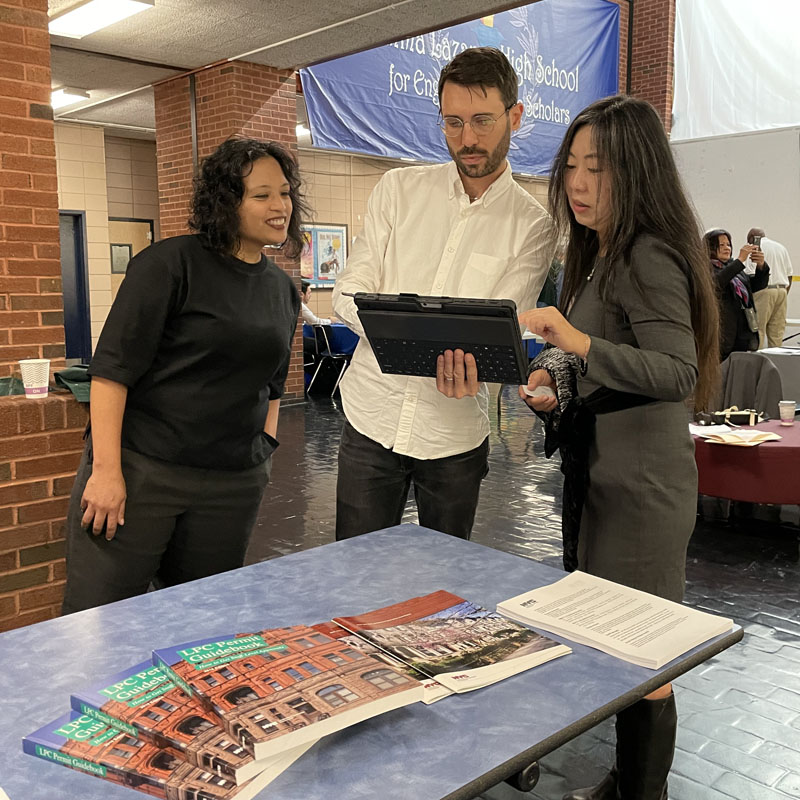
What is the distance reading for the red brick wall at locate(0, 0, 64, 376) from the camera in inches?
122

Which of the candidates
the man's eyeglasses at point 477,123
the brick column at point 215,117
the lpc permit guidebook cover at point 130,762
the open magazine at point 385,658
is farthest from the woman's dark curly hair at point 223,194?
the brick column at point 215,117

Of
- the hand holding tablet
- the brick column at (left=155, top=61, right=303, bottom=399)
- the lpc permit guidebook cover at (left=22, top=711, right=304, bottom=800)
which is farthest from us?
the brick column at (left=155, top=61, right=303, bottom=399)

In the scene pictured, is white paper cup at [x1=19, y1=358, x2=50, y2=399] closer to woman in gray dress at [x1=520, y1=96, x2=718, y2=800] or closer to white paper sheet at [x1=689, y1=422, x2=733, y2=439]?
woman in gray dress at [x1=520, y1=96, x2=718, y2=800]

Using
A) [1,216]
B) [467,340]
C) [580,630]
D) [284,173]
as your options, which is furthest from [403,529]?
[1,216]

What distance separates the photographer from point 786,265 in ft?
→ 33.3

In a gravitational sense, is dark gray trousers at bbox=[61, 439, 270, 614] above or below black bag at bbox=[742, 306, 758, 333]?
below

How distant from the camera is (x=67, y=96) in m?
8.70

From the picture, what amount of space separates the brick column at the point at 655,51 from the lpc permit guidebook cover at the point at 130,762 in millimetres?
12762

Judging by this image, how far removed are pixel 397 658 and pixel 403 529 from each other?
0.69 metres

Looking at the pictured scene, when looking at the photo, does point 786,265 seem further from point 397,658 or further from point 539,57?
point 397,658

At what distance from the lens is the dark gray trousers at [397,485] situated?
2076 mm

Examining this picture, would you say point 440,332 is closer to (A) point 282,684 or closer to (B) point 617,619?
(B) point 617,619

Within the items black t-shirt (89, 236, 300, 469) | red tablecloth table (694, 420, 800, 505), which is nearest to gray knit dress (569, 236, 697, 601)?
black t-shirt (89, 236, 300, 469)

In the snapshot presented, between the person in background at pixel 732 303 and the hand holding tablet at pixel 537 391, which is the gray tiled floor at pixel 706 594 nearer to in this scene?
the hand holding tablet at pixel 537 391
